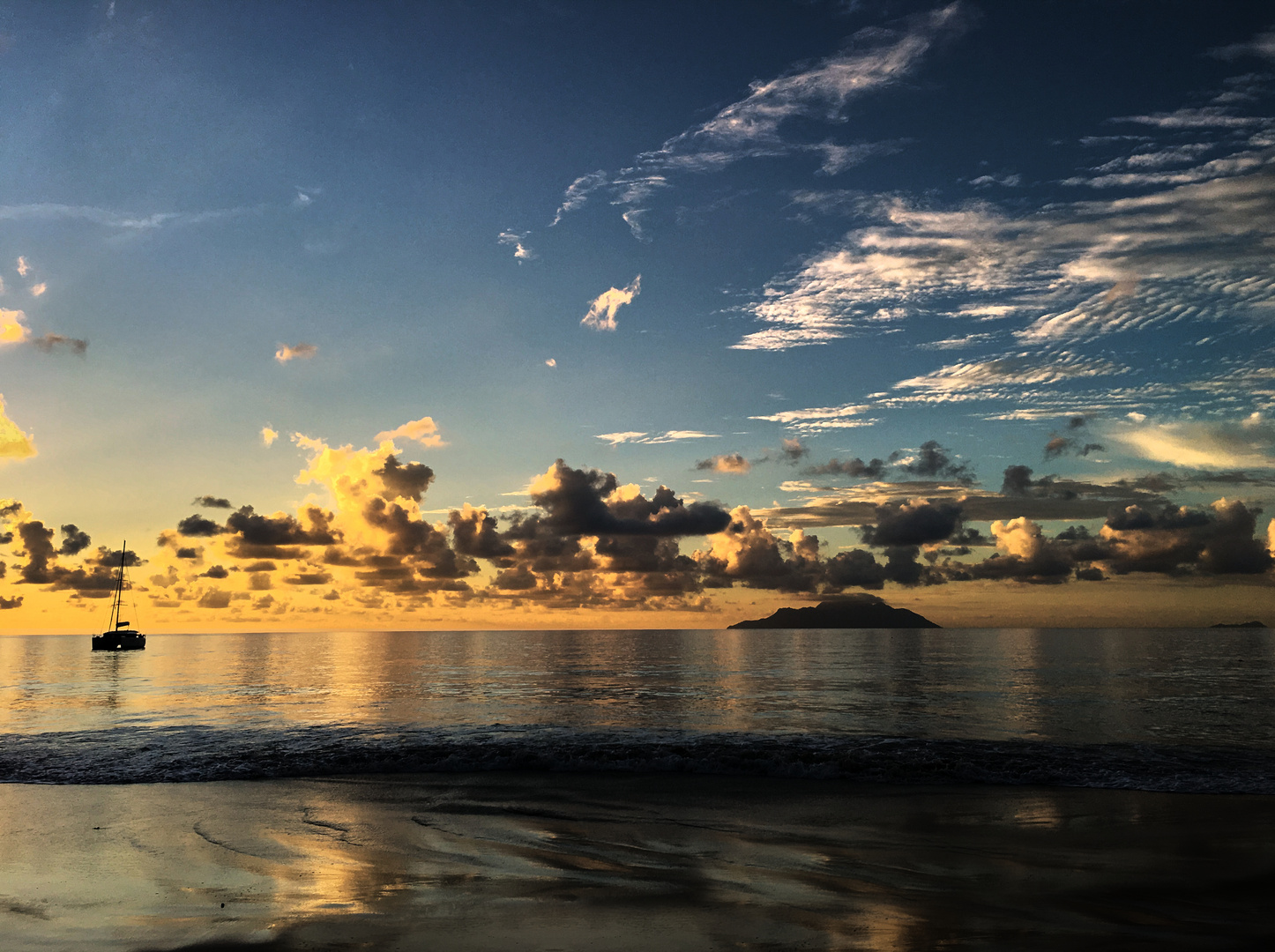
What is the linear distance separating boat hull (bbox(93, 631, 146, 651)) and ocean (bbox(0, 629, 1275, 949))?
154988 mm

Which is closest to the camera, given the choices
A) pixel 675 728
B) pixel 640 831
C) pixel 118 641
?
pixel 640 831

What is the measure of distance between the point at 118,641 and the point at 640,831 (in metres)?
194

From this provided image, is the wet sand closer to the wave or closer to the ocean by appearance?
the ocean

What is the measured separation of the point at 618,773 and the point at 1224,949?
1638cm

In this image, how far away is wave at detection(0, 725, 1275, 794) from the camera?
2233 centimetres

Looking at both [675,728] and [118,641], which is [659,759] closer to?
[675,728]

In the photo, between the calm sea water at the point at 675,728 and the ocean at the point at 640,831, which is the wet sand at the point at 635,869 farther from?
the calm sea water at the point at 675,728

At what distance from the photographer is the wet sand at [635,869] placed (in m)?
9.52

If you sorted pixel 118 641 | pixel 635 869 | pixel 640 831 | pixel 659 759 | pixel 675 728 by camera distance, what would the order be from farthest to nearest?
1. pixel 118 641
2. pixel 675 728
3. pixel 659 759
4. pixel 640 831
5. pixel 635 869

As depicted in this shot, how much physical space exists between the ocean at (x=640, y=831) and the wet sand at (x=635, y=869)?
73mm

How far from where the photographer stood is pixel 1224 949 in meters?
9.09

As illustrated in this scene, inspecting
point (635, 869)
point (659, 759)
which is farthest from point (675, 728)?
point (635, 869)

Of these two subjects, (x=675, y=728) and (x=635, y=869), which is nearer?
(x=635, y=869)

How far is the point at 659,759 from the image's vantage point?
80.1 feet
